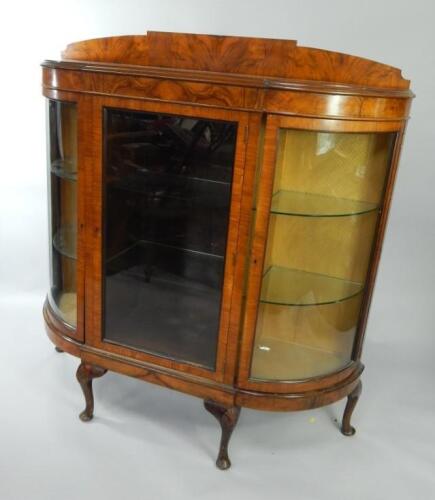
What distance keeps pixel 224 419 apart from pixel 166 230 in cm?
53

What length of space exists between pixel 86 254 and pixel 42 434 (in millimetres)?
552

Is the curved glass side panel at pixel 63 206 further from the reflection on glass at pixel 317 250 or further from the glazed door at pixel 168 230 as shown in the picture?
the reflection on glass at pixel 317 250

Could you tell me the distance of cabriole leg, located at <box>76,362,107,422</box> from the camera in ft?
5.43

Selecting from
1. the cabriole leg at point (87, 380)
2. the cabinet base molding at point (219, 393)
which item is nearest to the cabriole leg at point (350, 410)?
the cabinet base molding at point (219, 393)

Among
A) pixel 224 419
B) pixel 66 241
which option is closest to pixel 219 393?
pixel 224 419

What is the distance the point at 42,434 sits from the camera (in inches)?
64.2

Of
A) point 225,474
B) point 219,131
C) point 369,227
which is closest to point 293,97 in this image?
point 219,131

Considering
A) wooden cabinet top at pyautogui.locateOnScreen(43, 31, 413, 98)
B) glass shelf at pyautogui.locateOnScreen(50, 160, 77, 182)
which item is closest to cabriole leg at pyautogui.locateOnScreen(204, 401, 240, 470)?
glass shelf at pyautogui.locateOnScreen(50, 160, 77, 182)

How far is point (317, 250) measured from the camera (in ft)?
5.18

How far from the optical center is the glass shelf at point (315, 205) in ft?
4.69

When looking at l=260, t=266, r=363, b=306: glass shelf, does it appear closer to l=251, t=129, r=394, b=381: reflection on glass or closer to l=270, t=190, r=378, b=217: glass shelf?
l=251, t=129, r=394, b=381: reflection on glass

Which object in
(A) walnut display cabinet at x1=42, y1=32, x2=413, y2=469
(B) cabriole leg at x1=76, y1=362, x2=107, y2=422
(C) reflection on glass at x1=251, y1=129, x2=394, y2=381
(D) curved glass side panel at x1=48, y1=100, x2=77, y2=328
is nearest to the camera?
(A) walnut display cabinet at x1=42, y1=32, x2=413, y2=469

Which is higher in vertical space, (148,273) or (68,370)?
(148,273)

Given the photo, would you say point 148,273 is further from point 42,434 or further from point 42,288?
point 42,288
